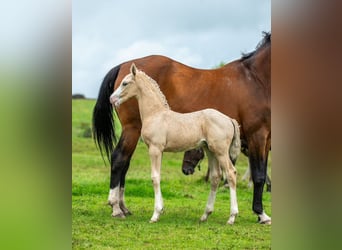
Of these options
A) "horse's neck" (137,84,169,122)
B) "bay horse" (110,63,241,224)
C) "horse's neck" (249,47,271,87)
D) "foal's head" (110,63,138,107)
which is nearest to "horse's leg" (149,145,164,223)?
"bay horse" (110,63,241,224)

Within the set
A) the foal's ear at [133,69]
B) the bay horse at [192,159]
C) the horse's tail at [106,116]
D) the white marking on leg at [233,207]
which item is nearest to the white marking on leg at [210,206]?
the white marking on leg at [233,207]

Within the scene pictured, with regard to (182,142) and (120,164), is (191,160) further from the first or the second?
(120,164)

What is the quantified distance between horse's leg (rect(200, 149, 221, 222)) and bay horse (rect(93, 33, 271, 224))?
11.5 inches

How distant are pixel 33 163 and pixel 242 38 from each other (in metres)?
1.88

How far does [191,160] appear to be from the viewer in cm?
347

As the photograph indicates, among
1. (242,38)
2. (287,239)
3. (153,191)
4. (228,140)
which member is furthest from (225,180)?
(287,239)

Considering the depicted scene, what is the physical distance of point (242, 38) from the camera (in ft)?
11.5

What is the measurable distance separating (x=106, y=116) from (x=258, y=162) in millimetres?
1113

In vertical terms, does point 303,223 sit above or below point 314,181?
below

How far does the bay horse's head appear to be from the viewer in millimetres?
3430

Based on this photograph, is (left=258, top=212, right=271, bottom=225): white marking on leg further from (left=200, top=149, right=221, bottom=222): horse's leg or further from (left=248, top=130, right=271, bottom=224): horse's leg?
(left=200, top=149, right=221, bottom=222): horse's leg

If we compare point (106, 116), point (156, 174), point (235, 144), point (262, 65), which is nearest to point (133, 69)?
point (106, 116)

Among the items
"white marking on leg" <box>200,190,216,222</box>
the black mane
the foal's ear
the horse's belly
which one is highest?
the black mane

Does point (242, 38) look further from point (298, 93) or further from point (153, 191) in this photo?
point (298, 93)
